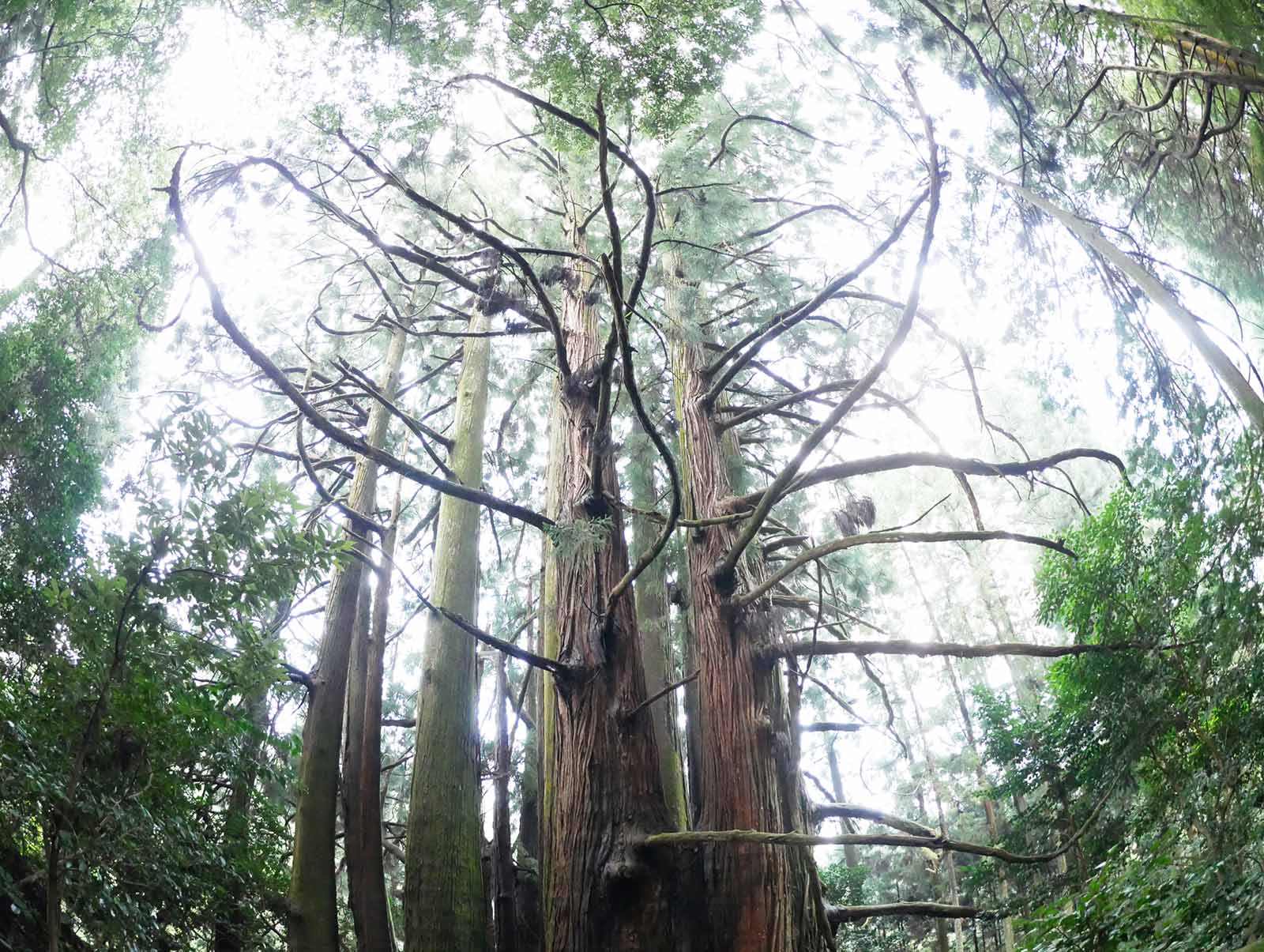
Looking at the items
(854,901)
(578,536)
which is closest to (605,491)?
(578,536)

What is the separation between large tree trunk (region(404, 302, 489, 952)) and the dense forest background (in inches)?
0.9

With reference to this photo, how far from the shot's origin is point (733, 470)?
18.3ft

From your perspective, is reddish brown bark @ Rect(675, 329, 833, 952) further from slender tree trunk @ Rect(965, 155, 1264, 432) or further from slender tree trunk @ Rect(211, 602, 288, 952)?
slender tree trunk @ Rect(965, 155, 1264, 432)

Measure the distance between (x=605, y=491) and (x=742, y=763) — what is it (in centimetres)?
144

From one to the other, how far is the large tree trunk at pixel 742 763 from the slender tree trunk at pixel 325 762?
71.2 inches

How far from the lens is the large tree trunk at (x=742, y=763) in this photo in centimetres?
333

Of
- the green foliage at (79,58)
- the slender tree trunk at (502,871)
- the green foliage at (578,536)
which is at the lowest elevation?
the slender tree trunk at (502,871)

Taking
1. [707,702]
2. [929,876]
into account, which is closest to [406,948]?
[707,702]

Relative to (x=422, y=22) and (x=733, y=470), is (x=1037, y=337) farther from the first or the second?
(x=422, y=22)

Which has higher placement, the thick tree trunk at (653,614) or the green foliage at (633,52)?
the green foliage at (633,52)

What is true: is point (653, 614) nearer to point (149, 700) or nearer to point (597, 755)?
point (597, 755)

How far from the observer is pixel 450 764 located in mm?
4586

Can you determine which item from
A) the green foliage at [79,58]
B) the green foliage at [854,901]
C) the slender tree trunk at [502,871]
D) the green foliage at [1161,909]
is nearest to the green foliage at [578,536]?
the slender tree trunk at [502,871]

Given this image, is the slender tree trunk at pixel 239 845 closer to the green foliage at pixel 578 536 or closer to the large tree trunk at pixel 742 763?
the green foliage at pixel 578 536
